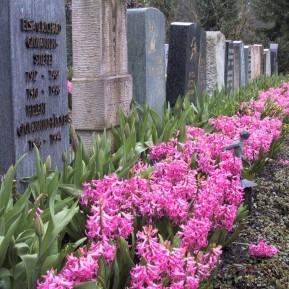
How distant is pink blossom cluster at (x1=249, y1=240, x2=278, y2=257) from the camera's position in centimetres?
339

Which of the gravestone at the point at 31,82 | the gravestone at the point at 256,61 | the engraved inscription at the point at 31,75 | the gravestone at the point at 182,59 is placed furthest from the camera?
the gravestone at the point at 256,61

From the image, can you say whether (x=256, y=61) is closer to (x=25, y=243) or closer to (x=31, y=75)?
(x=31, y=75)

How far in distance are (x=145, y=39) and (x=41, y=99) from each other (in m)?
2.67

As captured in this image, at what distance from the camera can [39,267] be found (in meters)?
2.02

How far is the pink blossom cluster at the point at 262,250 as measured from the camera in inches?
133

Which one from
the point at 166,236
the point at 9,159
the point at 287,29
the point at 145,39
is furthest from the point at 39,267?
the point at 287,29

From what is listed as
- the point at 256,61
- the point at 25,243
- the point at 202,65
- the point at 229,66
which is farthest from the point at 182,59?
the point at 256,61

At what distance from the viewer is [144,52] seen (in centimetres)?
586

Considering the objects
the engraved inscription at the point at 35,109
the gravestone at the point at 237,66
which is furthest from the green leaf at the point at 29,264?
the gravestone at the point at 237,66

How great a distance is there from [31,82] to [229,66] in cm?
771

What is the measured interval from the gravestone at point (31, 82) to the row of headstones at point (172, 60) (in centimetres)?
200

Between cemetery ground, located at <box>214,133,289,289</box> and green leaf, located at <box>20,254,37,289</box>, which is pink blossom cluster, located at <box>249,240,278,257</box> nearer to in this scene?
cemetery ground, located at <box>214,133,289,289</box>

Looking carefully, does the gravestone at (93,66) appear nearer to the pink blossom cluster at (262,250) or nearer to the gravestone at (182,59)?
the pink blossom cluster at (262,250)

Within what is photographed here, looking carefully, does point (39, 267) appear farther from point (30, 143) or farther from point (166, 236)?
point (30, 143)
